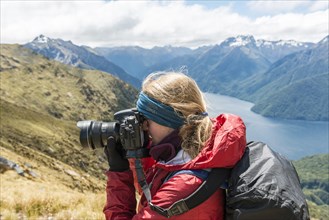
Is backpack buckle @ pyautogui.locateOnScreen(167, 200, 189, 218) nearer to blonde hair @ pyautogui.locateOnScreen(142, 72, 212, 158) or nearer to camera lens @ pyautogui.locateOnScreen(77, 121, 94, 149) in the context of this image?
blonde hair @ pyautogui.locateOnScreen(142, 72, 212, 158)

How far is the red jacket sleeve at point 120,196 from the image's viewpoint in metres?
3.85

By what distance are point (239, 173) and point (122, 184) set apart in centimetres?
129

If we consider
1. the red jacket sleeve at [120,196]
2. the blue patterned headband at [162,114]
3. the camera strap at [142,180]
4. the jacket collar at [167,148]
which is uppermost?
the blue patterned headband at [162,114]

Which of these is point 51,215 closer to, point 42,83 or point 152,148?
point 152,148

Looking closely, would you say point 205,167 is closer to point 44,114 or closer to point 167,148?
point 167,148

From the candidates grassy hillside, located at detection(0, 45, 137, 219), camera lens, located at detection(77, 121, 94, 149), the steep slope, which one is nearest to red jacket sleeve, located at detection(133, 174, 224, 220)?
camera lens, located at detection(77, 121, 94, 149)

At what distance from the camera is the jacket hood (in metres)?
3.18

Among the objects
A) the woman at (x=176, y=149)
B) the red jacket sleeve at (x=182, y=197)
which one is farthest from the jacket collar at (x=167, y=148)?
the red jacket sleeve at (x=182, y=197)

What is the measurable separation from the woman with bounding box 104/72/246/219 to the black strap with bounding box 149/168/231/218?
0.13 feet

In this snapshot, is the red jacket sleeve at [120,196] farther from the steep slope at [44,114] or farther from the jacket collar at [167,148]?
the steep slope at [44,114]

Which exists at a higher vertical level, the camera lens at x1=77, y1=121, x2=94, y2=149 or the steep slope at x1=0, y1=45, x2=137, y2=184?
the camera lens at x1=77, y1=121, x2=94, y2=149

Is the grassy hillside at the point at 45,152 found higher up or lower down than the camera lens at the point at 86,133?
lower down

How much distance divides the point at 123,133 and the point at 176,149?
533mm

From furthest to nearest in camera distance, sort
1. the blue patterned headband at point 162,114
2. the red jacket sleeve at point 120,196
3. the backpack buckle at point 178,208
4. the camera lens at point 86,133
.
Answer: the camera lens at point 86,133
the red jacket sleeve at point 120,196
the blue patterned headband at point 162,114
the backpack buckle at point 178,208
